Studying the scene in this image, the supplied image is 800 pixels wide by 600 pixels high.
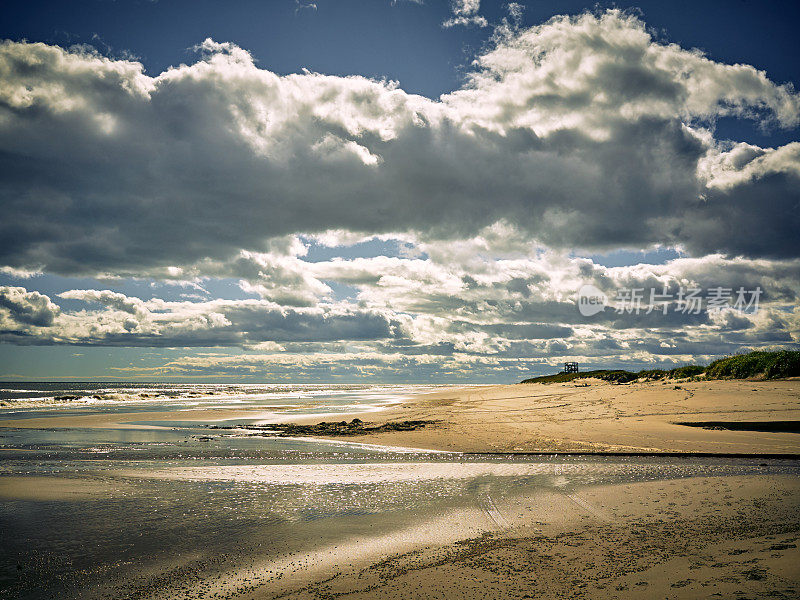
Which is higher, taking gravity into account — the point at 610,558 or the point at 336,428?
the point at 610,558

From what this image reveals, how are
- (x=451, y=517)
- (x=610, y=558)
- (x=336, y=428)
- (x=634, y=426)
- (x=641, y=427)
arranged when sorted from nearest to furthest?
(x=610, y=558), (x=451, y=517), (x=641, y=427), (x=634, y=426), (x=336, y=428)

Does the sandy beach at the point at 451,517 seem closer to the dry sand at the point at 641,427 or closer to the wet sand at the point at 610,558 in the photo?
the wet sand at the point at 610,558

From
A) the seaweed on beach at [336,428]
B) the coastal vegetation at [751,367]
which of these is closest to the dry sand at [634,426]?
the seaweed on beach at [336,428]

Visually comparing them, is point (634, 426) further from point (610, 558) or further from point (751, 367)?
point (751, 367)

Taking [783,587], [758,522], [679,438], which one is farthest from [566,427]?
[783,587]

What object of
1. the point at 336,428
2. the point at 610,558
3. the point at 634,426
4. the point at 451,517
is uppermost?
the point at 610,558

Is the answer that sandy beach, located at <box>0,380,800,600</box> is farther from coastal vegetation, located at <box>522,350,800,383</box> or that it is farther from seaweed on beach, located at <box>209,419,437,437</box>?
coastal vegetation, located at <box>522,350,800,383</box>

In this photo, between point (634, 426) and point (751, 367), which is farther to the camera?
point (751, 367)

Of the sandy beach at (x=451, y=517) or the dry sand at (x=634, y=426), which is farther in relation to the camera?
the dry sand at (x=634, y=426)

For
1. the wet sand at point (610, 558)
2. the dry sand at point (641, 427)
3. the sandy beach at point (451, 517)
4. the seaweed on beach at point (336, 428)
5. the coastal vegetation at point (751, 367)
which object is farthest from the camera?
the coastal vegetation at point (751, 367)

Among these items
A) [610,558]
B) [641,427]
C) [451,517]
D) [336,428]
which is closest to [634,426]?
[641,427]

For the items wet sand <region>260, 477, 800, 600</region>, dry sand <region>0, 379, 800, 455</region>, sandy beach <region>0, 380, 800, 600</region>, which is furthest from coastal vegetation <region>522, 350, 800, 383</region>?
wet sand <region>260, 477, 800, 600</region>

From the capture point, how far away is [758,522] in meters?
6.13

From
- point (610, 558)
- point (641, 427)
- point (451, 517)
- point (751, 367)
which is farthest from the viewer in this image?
point (751, 367)
